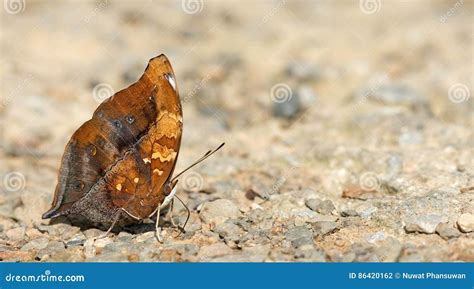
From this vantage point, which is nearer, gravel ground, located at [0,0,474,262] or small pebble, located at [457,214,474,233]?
small pebble, located at [457,214,474,233]

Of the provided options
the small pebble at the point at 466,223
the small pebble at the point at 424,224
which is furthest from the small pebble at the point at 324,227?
the small pebble at the point at 466,223

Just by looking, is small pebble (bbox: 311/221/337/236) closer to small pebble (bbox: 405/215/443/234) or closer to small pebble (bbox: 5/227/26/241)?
small pebble (bbox: 405/215/443/234)

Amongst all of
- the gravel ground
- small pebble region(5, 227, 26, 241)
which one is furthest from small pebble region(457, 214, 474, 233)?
small pebble region(5, 227, 26, 241)

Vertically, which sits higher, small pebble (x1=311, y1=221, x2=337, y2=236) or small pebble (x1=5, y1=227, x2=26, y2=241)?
small pebble (x1=5, y1=227, x2=26, y2=241)

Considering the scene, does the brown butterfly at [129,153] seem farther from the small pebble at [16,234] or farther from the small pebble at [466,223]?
the small pebble at [466,223]

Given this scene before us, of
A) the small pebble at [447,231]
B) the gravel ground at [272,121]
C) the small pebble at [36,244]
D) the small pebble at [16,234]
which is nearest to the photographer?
the small pebble at [447,231]

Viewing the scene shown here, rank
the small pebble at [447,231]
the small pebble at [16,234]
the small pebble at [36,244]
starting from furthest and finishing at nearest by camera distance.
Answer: the small pebble at [16,234], the small pebble at [36,244], the small pebble at [447,231]

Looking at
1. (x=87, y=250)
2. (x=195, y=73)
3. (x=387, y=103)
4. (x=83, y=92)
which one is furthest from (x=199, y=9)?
(x=87, y=250)

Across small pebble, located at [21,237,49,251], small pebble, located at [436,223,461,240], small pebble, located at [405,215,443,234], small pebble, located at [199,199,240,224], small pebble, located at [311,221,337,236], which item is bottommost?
small pebble, located at [436,223,461,240]
